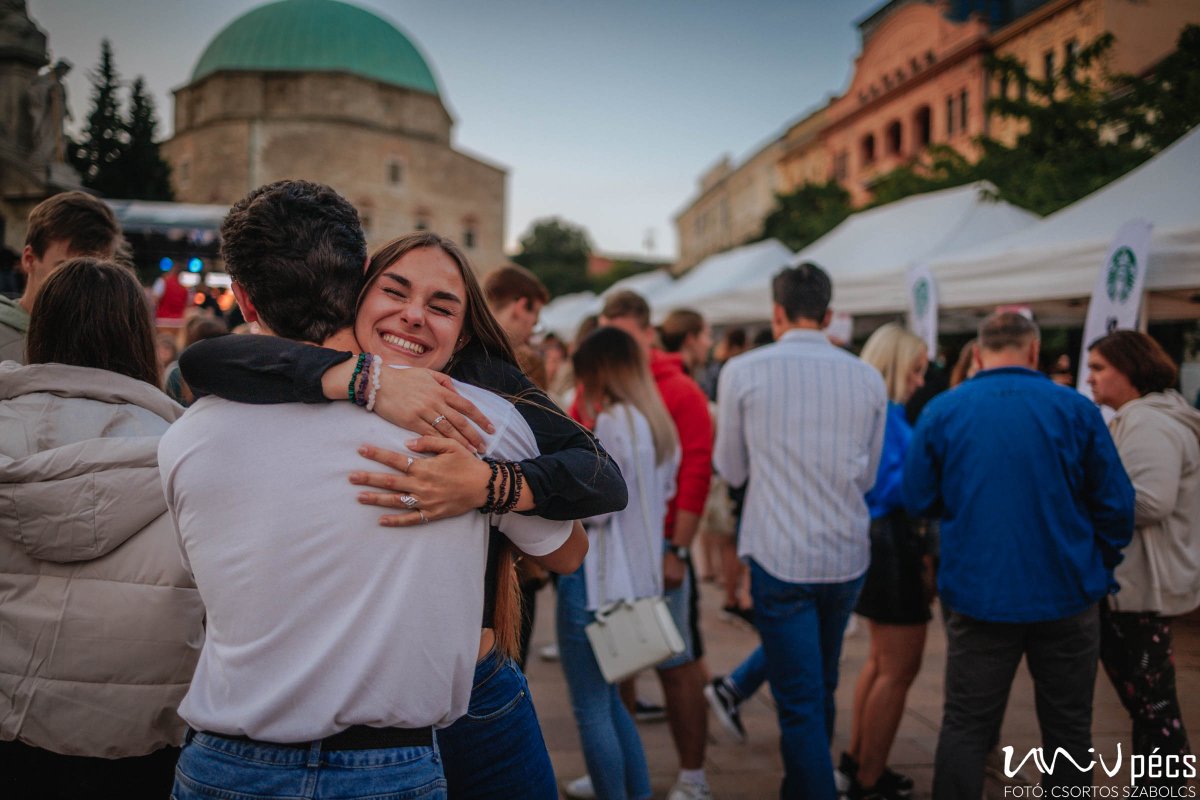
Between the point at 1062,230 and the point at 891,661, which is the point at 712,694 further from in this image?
the point at 1062,230

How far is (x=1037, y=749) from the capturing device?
11.2 feet

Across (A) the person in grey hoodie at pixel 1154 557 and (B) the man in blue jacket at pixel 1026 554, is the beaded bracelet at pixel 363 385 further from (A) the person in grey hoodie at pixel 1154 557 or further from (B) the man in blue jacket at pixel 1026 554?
(A) the person in grey hoodie at pixel 1154 557

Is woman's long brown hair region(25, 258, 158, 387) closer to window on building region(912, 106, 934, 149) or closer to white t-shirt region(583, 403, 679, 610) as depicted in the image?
white t-shirt region(583, 403, 679, 610)

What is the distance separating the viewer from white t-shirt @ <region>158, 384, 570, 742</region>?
139 cm

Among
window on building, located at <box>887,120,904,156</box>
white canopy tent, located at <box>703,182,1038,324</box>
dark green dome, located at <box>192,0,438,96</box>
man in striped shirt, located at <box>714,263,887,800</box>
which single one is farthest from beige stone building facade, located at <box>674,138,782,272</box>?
man in striped shirt, located at <box>714,263,887,800</box>

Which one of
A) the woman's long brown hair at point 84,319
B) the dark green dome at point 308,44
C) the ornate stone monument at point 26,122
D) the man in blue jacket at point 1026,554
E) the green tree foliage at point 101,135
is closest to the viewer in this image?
the woman's long brown hair at point 84,319

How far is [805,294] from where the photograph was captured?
365 centimetres

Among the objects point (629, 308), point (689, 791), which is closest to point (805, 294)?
point (629, 308)

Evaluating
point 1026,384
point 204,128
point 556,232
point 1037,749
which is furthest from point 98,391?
point 556,232

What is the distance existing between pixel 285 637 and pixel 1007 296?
560 cm

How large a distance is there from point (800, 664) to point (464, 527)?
2342 mm

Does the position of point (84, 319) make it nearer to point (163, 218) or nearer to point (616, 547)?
point (616, 547)

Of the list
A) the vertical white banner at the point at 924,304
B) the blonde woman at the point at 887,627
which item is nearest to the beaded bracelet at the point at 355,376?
the blonde woman at the point at 887,627

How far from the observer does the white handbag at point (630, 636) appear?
3244mm
